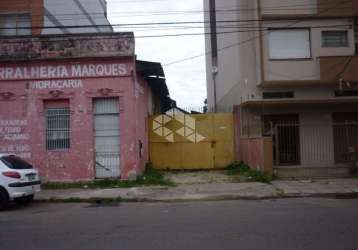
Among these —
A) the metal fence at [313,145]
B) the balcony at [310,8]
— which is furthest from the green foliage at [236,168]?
the balcony at [310,8]

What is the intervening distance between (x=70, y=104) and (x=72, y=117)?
1.63 ft

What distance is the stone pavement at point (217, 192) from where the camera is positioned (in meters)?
14.6

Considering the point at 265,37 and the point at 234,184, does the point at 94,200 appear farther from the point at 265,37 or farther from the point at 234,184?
the point at 265,37

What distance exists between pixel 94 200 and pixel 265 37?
428 inches

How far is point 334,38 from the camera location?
21594 millimetres

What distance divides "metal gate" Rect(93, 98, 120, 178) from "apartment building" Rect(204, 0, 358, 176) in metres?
5.58

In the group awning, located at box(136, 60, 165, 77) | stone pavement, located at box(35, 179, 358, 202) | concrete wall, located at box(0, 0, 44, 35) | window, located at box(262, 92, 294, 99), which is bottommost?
stone pavement, located at box(35, 179, 358, 202)

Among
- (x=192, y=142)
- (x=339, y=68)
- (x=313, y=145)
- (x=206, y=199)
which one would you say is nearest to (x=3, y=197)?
(x=206, y=199)

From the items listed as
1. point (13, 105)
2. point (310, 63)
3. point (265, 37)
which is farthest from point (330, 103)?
point (13, 105)

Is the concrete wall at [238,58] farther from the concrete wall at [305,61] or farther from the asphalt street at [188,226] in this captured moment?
the asphalt street at [188,226]

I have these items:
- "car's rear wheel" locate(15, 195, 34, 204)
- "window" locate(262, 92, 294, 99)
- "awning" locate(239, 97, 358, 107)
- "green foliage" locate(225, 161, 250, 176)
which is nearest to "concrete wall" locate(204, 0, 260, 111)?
"window" locate(262, 92, 294, 99)

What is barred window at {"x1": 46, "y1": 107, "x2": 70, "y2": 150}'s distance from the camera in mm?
18578

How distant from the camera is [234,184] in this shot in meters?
17.0

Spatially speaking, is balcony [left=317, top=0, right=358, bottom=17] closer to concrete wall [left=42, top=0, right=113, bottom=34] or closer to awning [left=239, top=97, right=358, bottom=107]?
awning [left=239, top=97, right=358, bottom=107]
